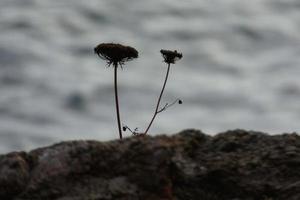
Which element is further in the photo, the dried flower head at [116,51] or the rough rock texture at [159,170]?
the dried flower head at [116,51]

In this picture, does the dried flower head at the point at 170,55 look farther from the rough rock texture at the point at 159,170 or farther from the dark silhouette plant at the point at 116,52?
the rough rock texture at the point at 159,170

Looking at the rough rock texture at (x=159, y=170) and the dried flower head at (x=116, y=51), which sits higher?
the dried flower head at (x=116, y=51)

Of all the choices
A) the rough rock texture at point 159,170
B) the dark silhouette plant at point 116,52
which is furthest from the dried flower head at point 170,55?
the rough rock texture at point 159,170

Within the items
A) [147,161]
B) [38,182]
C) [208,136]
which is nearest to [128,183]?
[147,161]

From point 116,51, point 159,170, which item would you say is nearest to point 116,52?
point 116,51

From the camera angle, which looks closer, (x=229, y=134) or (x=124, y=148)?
(x=124, y=148)

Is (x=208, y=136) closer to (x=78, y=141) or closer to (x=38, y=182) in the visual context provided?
(x=78, y=141)

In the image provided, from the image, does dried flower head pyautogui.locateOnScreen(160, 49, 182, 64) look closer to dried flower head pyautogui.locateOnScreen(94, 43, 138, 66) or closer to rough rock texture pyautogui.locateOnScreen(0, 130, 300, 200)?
dried flower head pyautogui.locateOnScreen(94, 43, 138, 66)
